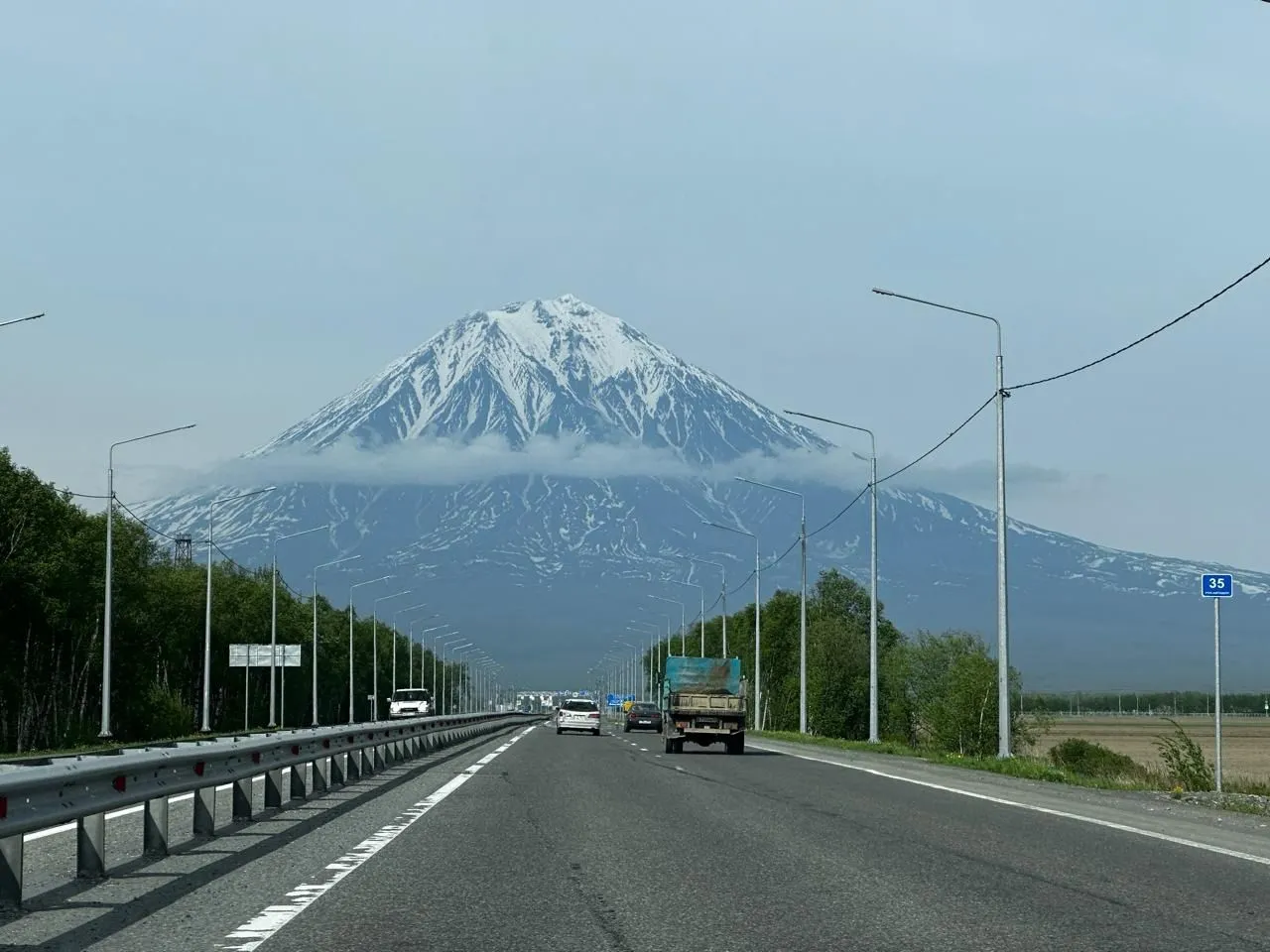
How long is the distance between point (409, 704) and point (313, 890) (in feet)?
328

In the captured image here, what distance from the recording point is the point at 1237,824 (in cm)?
1984

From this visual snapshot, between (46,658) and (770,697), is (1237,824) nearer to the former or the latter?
(46,658)

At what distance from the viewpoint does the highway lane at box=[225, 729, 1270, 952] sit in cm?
1024

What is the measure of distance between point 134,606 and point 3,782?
85.1 m

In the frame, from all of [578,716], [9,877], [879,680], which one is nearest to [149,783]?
[9,877]

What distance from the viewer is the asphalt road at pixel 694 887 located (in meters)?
10.2

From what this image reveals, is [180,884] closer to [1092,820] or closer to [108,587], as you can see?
[1092,820]

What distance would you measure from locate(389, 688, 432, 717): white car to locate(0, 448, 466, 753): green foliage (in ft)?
39.6

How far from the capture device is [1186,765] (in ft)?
101

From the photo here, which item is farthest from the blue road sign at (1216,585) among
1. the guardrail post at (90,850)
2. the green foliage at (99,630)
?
the green foliage at (99,630)

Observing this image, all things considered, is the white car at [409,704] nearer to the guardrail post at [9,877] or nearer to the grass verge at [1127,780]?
the grass verge at [1127,780]

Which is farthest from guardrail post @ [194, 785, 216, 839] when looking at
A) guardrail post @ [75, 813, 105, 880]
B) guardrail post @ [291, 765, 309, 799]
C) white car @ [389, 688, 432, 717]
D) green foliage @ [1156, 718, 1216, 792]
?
white car @ [389, 688, 432, 717]

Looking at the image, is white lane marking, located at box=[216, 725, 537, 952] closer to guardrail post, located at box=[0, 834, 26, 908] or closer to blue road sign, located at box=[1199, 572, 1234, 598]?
guardrail post, located at box=[0, 834, 26, 908]

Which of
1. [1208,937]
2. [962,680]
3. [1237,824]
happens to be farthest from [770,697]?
[1208,937]
